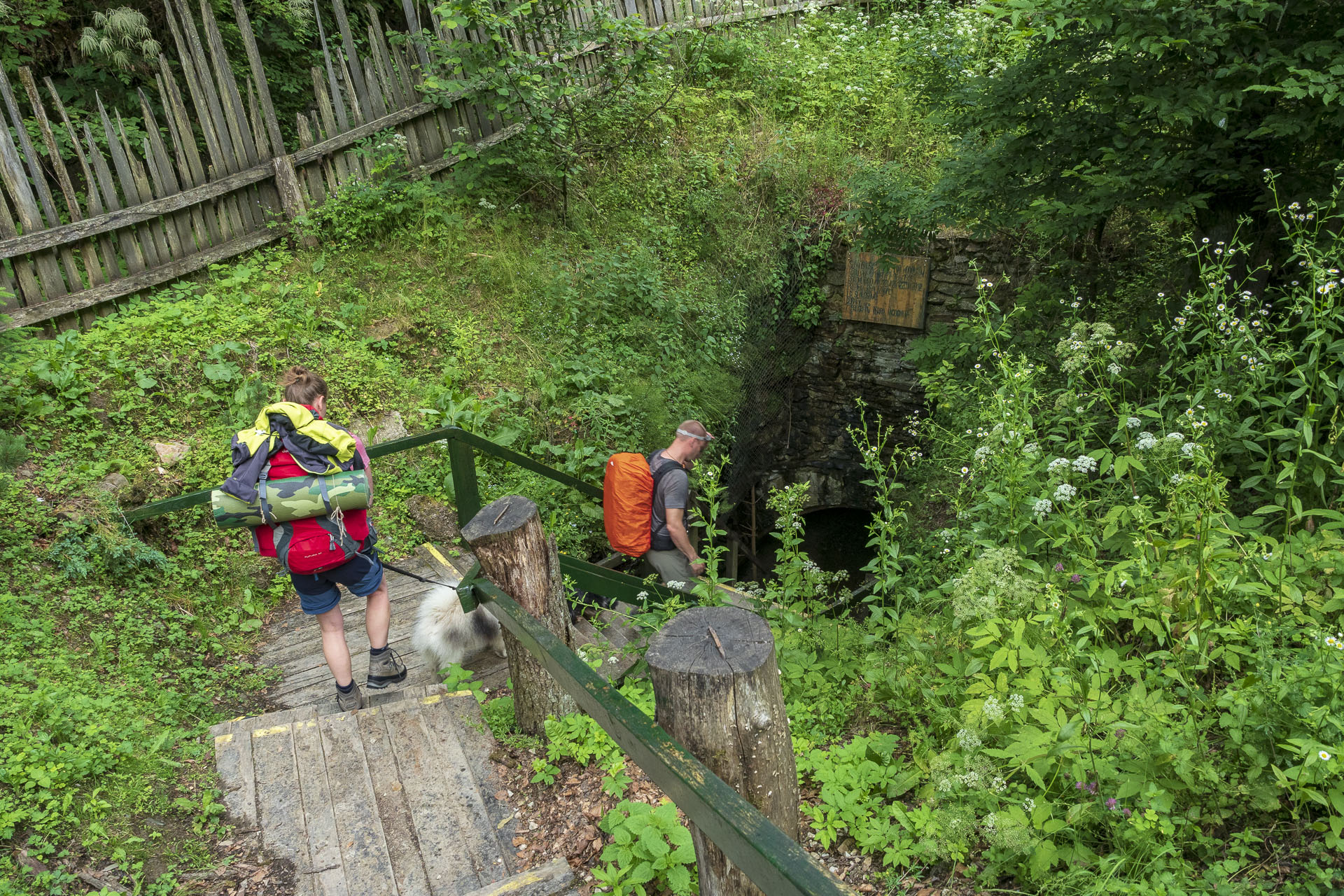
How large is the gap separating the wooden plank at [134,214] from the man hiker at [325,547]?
12.0ft

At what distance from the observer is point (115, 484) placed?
468 centimetres

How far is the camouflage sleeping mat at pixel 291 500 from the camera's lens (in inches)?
125

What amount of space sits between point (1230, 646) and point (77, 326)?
7.35 m

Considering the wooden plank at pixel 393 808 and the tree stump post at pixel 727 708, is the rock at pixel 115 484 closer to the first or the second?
the wooden plank at pixel 393 808

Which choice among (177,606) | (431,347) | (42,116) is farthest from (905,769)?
(42,116)

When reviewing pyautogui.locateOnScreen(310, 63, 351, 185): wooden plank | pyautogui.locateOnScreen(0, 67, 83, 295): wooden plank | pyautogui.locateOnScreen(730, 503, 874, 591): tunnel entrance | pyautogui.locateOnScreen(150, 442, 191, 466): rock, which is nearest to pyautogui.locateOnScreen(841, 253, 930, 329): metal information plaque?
pyautogui.locateOnScreen(730, 503, 874, 591): tunnel entrance

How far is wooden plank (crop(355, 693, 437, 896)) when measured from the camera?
8.38ft

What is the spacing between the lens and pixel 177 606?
425cm

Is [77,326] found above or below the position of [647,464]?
above

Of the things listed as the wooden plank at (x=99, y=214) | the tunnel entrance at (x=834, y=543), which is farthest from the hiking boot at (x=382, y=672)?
the tunnel entrance at (x=834, y=543)

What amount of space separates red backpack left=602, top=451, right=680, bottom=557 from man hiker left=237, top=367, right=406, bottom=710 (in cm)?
176

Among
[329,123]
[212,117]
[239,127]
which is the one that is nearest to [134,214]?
[212,117]

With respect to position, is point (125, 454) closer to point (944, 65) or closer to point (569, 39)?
point (569, 39)

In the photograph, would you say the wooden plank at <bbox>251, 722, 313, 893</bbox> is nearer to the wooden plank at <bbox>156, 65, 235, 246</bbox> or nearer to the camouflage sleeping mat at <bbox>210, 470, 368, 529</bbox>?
the camouflage sleeping mat at <bbox>210, 470, 368, 529</bbox>
